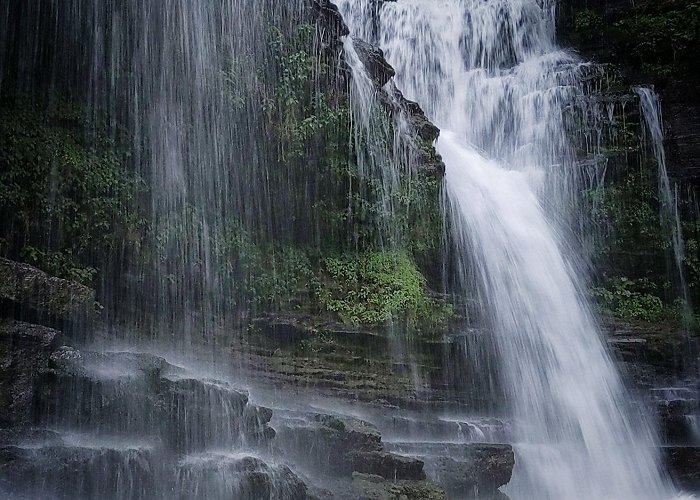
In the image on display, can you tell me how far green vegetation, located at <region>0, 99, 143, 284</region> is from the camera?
824 centimetres

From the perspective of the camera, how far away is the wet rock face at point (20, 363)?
590 cm

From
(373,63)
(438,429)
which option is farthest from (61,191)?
(438,429)

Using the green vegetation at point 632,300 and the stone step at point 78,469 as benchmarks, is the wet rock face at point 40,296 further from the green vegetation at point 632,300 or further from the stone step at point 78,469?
the green vegetation at point 632,300

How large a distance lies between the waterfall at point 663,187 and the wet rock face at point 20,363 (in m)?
13.7

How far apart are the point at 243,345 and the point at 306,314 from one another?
127 cm

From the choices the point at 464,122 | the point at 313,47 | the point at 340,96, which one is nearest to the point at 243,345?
the point at 340,96

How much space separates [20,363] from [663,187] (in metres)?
14.8

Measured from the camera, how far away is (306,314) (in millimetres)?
10383

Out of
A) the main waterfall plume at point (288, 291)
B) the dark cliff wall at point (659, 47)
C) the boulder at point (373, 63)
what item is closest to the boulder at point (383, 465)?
the main waterfall plume at point (288, 291)

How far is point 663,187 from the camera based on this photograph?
599 inches

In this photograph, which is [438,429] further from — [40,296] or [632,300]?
[632,300]

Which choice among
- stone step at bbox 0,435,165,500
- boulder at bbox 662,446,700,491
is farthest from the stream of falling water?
stone step at bbox 0,435,165,500

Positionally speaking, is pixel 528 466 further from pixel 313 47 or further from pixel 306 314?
pixel 313 47

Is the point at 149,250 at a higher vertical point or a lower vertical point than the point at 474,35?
lower
